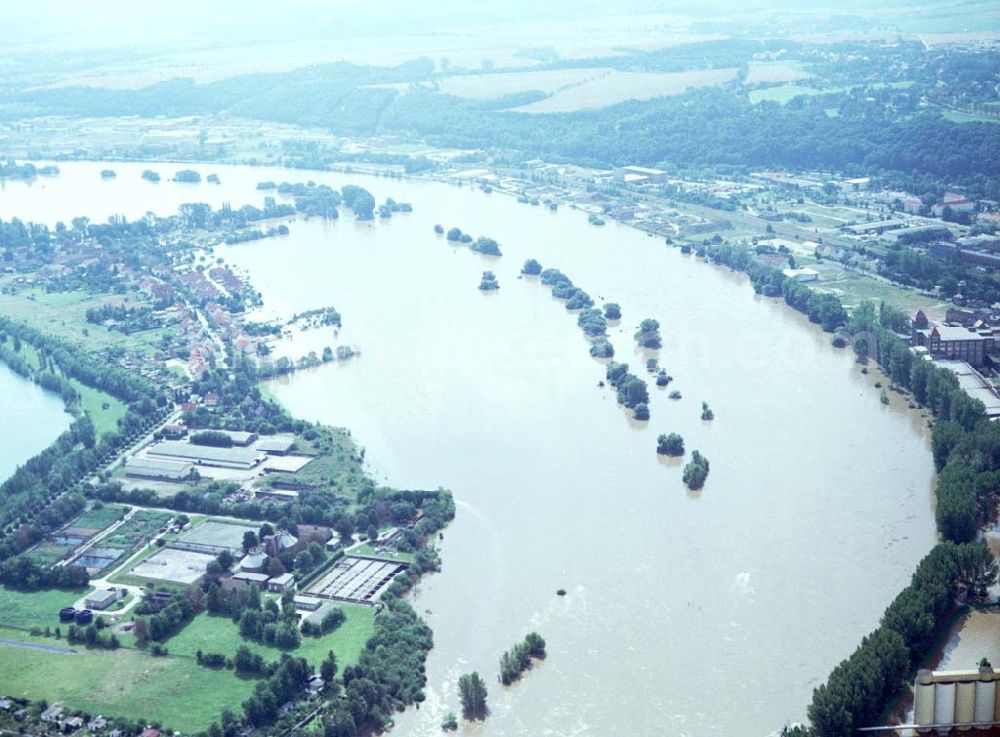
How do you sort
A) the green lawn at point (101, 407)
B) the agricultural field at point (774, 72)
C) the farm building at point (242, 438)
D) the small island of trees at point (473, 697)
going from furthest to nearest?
1. the agricultural field at point (774, 72)
2. the green lawn at point (101, 407)
3. the farm building at point (242, 438)
4. the small island of trees at point (473, 697)

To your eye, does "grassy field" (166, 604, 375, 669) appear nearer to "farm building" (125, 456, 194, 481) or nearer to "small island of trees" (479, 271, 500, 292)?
"farm building" (125, 456, 194, 481)

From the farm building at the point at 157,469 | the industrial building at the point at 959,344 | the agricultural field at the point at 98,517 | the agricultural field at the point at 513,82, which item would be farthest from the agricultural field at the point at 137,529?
the agricultural field at the point at 513,82

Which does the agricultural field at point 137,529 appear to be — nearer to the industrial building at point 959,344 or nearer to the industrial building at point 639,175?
the industrial building at point 959,344

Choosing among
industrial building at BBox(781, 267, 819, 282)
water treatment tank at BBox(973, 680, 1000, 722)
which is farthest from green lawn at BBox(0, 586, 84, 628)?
industrial building at BBox(781, 267, 819, 282)

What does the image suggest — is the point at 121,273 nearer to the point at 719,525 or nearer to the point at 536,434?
the point at 536,434

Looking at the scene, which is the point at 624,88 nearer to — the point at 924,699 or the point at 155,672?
the point at 155,672

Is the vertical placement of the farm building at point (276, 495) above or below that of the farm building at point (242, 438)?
below
